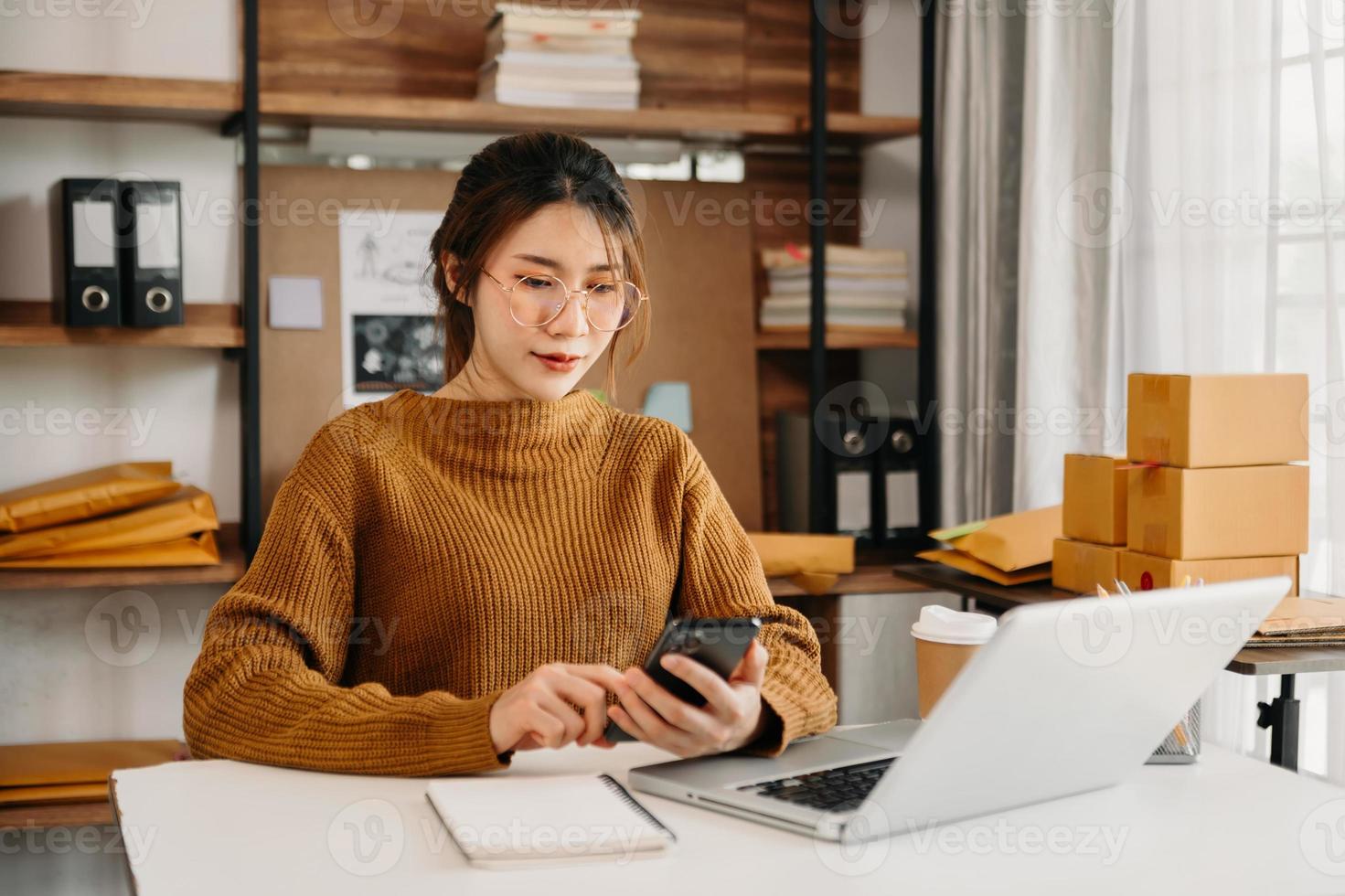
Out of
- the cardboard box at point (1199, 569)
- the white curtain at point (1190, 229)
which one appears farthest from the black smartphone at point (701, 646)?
the white curtain at point (1190, 229)

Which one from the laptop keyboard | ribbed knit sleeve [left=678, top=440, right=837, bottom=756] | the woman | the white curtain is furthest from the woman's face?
the white curtain

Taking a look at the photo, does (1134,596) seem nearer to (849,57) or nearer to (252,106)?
(252,106)

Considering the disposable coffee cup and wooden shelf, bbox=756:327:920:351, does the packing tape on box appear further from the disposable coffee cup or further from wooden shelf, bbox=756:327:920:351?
wooden shelf, bbox=756:327:920:351

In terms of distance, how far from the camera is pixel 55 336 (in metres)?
2.50

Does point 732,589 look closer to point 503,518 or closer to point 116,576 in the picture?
point 503,518

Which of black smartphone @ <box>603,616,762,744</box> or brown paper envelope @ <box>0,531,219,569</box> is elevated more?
black smartphone @ <box>603,616,762,744</box>

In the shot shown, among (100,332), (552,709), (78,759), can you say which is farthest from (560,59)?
(552,709)

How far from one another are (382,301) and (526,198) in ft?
4.85

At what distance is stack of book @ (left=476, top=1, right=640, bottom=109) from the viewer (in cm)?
271

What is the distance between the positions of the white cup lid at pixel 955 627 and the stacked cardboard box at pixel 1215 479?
696 millimetres

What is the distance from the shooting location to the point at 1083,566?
6.95ft

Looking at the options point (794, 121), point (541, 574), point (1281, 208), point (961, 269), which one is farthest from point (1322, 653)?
point (794, 121)

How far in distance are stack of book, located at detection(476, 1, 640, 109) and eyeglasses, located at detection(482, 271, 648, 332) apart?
134 cm

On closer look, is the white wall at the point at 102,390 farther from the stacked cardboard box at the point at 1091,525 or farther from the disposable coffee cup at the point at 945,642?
the disposable coffee cup at the point at 945,642
